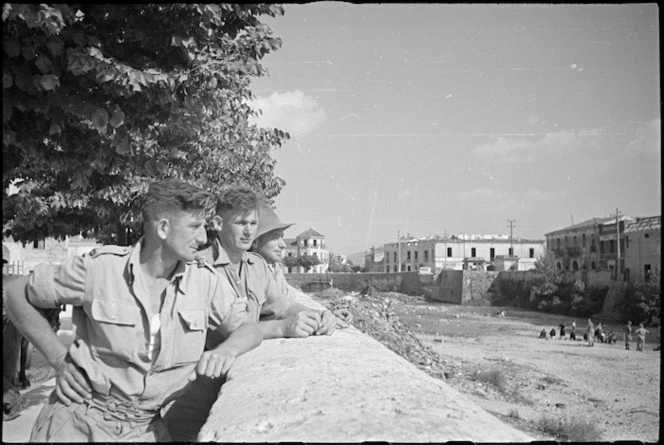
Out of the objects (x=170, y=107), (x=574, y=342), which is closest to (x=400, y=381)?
(x=170, y=107)

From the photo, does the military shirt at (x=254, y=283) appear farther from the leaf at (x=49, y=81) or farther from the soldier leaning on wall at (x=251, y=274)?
the leaf at (x=49, y=81)

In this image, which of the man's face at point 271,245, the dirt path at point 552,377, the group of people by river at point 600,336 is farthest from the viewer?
the group of people by river at point 600,336

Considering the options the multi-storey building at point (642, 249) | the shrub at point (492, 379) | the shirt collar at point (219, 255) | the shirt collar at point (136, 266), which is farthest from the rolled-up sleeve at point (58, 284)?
the multi-storey building at point (642, 249)

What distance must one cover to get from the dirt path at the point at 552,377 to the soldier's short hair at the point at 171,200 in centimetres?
1287

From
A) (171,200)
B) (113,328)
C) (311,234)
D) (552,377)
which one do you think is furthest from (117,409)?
(311,234)

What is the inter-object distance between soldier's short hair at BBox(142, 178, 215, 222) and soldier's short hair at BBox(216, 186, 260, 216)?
115 cm

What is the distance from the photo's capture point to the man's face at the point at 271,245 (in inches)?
179

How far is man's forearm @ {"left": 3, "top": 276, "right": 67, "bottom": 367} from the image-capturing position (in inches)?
90.9

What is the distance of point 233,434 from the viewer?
74.2 inches

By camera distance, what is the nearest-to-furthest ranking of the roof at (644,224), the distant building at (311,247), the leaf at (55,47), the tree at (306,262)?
the leaf at (55,47) < the roof at (644,224) < the tree at (306,262) < the distant building at (311,247)

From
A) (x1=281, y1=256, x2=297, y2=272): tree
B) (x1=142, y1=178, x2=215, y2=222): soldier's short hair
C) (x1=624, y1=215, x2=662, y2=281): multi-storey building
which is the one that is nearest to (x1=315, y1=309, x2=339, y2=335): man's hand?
(x1=142, y1=178, x2=215, y2=222): soldier's short hair

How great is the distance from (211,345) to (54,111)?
6.77 ft

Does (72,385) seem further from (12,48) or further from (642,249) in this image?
(642,249)

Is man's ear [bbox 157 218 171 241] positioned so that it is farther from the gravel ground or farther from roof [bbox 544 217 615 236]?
roof [bbox 544 217 615 236]
